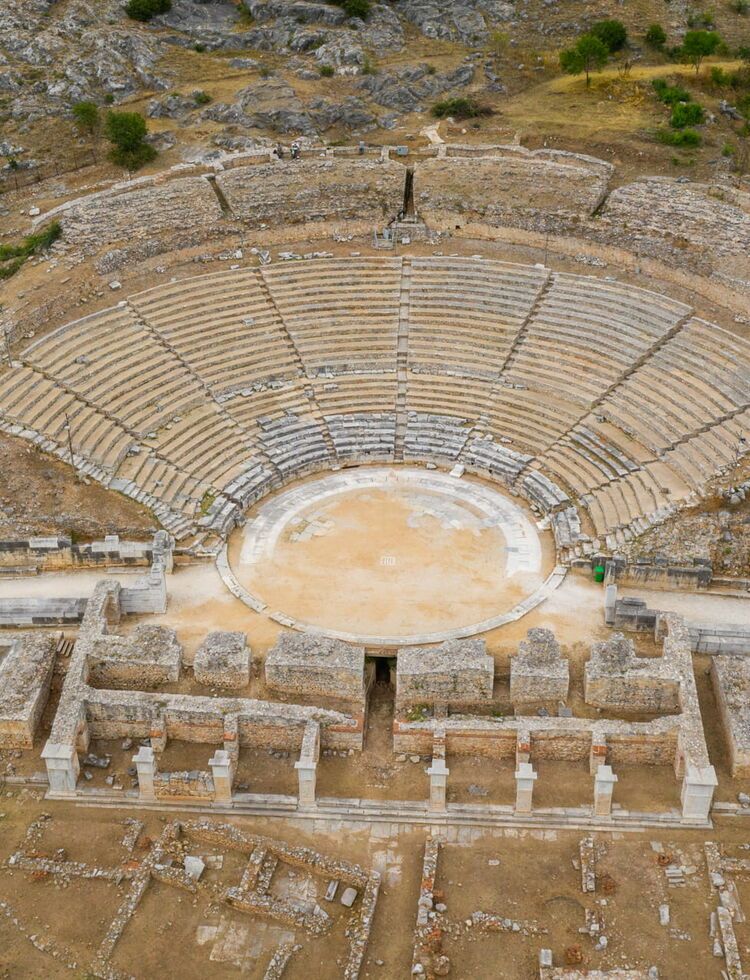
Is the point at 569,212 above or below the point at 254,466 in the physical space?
above

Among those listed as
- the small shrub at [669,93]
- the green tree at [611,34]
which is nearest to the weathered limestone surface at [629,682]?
the small shrub at [669,93]

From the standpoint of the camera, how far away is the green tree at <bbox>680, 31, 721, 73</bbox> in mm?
54531

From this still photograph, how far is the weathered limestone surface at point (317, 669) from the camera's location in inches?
1029

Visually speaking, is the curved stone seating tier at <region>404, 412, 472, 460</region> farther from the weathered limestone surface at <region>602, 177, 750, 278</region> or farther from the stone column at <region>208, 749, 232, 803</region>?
the stone column at <region>208, 749, 232, 803</region>

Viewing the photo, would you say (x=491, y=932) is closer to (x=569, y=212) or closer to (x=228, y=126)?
(x=569, y=212)

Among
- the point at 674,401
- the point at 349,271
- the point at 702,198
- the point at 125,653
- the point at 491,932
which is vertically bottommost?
the point at 491,932

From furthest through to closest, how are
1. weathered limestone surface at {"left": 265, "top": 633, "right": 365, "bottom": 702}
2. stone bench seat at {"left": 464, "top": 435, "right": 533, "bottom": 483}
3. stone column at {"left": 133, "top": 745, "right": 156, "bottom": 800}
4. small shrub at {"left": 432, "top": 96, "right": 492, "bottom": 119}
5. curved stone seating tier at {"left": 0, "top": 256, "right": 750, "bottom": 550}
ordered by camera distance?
small shrub at {"left": 432, "top": 96, "right": 492, "bottom": 119} → stone bench seat at {"left": 464, "top": 435, "right": 533, "bottom": 483} → curved stone seating tier at {"left": 0, "top": 256, "right": 750, "bottom": 550} → weathered limestone surface at {"left": 265, "top": 633, "right": 365, "bottom": 702} → stone column at {"left": 133, "top": 745, "right": 156, "bottom": 800}

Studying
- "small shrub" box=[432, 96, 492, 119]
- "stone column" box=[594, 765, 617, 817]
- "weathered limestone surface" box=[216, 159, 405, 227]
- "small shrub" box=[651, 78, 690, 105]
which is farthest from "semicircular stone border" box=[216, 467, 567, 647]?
"small shrub" box=[651, 78, 690, 105]

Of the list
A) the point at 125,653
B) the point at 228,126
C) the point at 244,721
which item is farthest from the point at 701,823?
the point at 228,126

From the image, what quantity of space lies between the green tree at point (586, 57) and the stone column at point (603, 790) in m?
44.5

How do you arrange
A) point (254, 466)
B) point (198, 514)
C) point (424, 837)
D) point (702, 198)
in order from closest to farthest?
point (424, 837), point (198, 514), point (254, 466), point (702, 198)

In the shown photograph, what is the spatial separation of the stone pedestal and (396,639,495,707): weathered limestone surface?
3459 mm

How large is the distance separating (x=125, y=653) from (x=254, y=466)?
35.8ft

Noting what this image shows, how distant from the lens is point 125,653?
27000 mm
